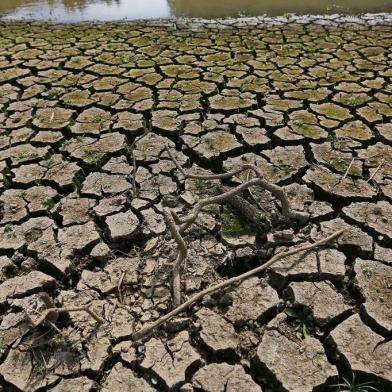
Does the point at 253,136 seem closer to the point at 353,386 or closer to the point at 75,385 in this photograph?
the point at 353,386

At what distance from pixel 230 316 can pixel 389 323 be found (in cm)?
66

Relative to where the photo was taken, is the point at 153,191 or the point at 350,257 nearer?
the point at 350,257

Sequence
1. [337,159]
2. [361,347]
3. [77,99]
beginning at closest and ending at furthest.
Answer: [361,347], [337,159], [77,99]

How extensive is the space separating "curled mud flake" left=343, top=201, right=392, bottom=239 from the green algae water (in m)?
5.06

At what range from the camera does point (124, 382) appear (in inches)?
66.9

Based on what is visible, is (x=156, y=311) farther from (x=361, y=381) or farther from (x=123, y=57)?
(x=123, y=57)

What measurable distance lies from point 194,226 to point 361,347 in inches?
39.4

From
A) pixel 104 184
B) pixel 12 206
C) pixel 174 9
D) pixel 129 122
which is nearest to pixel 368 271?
pixel 104 184

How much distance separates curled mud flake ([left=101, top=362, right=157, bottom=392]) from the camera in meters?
1.68

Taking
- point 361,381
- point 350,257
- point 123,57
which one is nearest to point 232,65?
point 123,57

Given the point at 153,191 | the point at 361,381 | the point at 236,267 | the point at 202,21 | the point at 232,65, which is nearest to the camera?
the point at 361,381

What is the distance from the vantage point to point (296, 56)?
476 cm

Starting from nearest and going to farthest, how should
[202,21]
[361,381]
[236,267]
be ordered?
1. [361,381]
2. [236,267]
3. [202,21]

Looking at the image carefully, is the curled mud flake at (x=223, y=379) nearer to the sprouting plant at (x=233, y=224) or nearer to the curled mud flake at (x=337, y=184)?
the sprouting plant at (x=233, y=224)
